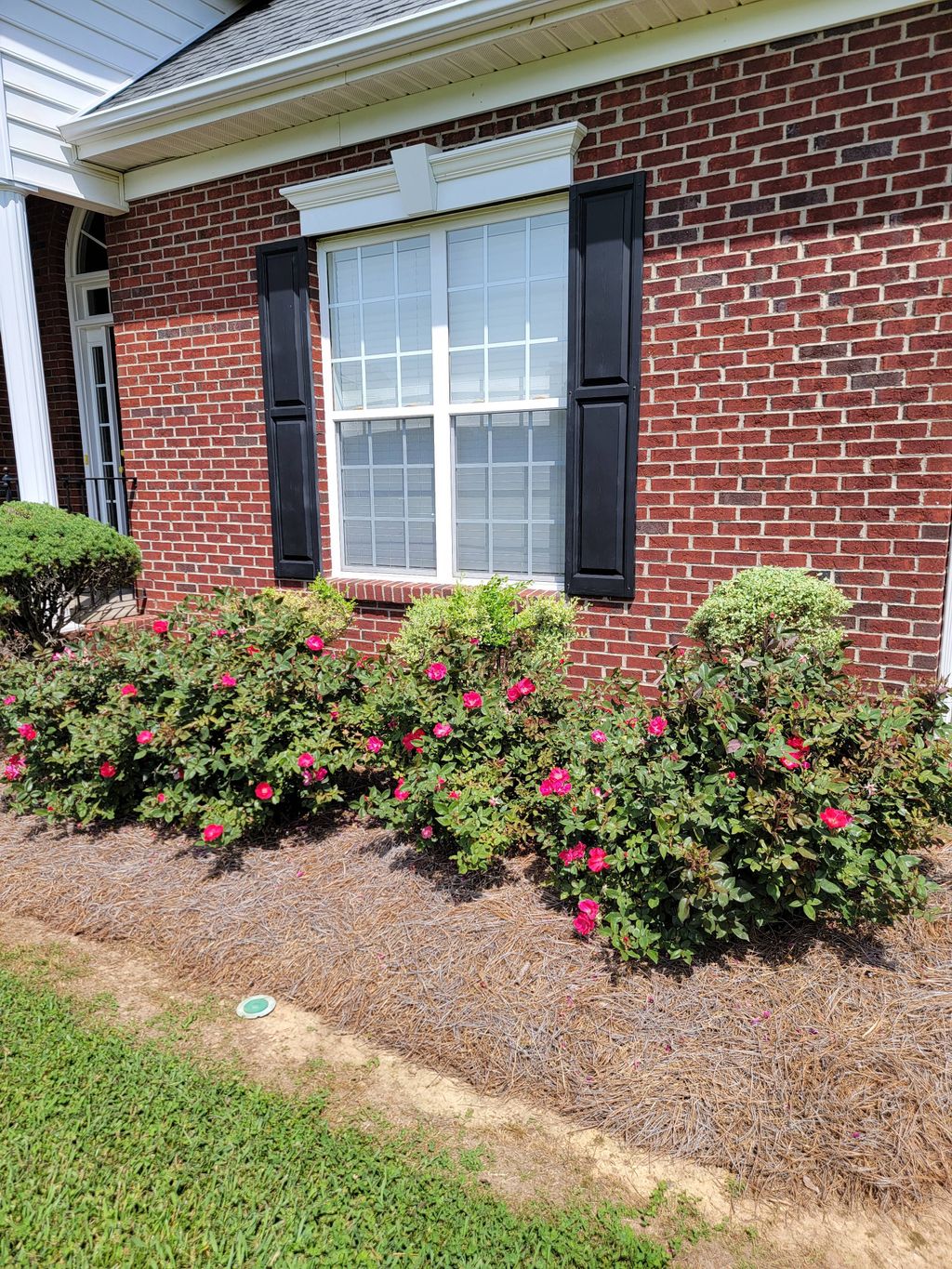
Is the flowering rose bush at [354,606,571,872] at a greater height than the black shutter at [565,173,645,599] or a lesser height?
lesser

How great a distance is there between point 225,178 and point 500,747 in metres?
4.78

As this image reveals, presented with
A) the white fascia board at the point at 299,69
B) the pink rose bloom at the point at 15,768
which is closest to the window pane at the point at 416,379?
the white fascia board at the point at 299,69

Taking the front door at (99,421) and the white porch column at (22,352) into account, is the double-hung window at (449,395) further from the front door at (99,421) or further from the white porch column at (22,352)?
the front door at (99,421)

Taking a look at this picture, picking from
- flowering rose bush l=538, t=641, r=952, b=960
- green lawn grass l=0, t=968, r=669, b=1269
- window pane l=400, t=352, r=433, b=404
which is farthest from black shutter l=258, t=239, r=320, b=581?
green lawn grass l=0, t=968, r=669, b=1269

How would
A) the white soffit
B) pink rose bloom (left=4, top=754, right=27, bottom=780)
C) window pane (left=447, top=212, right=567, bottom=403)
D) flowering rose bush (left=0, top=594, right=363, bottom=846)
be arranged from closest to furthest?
flowering rose bush (left=0, top=594, right=363, bottom=846)
pink rose bloom (left=4, top=754, right=27, bottom=780)
the white soffit
window pane (left=447, top=212, right=567, bottom=403)

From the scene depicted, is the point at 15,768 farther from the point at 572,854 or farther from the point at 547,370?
the point at 547,370

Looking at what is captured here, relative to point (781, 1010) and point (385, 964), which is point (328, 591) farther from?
point (781, 1010)

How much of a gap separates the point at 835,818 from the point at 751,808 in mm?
248

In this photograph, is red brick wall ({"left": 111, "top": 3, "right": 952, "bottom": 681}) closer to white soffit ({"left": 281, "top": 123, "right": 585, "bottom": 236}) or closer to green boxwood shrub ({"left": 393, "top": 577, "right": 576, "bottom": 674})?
white soffit ({"left": 281, "top": 123, "right": 585, "bottom": 236})

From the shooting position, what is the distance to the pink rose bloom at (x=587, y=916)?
2.87 meters

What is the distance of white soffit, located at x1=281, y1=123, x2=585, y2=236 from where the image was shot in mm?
4645

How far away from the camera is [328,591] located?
210 inches

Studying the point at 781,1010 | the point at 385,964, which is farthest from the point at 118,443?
the point at 781,1010

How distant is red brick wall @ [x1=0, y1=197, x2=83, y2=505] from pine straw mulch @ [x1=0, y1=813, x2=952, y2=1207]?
5.46 m
